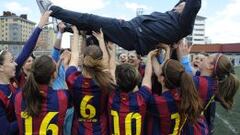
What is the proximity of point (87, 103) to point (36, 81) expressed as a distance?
1.72 ft

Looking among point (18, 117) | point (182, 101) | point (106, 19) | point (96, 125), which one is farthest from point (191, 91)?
point (18, 117)

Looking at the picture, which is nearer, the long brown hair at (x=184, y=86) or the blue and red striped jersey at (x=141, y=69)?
the long brown hair at (x=184, y=86)

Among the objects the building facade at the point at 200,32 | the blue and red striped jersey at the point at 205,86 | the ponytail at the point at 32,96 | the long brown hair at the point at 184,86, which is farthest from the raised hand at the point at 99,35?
the building facade at the point at 200,32

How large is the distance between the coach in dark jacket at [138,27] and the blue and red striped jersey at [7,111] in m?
0.90

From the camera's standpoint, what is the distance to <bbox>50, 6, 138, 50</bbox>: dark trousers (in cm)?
450

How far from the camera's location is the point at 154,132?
4.25 metres

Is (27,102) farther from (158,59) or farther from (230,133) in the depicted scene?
(230,133)

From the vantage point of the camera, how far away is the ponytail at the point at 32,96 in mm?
3814

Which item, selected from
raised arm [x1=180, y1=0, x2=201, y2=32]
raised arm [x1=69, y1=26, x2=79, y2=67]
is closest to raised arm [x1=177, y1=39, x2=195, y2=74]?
raised arm [x1=180, y1=0, x2=201, y2=32]

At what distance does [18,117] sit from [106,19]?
139 centimetres

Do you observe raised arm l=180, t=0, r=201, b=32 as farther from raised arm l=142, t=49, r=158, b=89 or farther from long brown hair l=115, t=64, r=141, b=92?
long brown hair l=115, t=64, r=141, b=92

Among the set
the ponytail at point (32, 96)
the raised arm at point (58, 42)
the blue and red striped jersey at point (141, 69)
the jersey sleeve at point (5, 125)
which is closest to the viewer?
the ponytail at point (32, 96)

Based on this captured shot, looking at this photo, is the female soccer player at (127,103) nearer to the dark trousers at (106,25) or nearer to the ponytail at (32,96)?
the dark trousers at (106,25)

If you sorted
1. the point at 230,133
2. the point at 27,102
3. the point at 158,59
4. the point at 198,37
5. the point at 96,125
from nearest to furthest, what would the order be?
the point at 27,102 < the point at 96,125 < the point at 158,59 < the point at 230,133 < the point at 198,37
